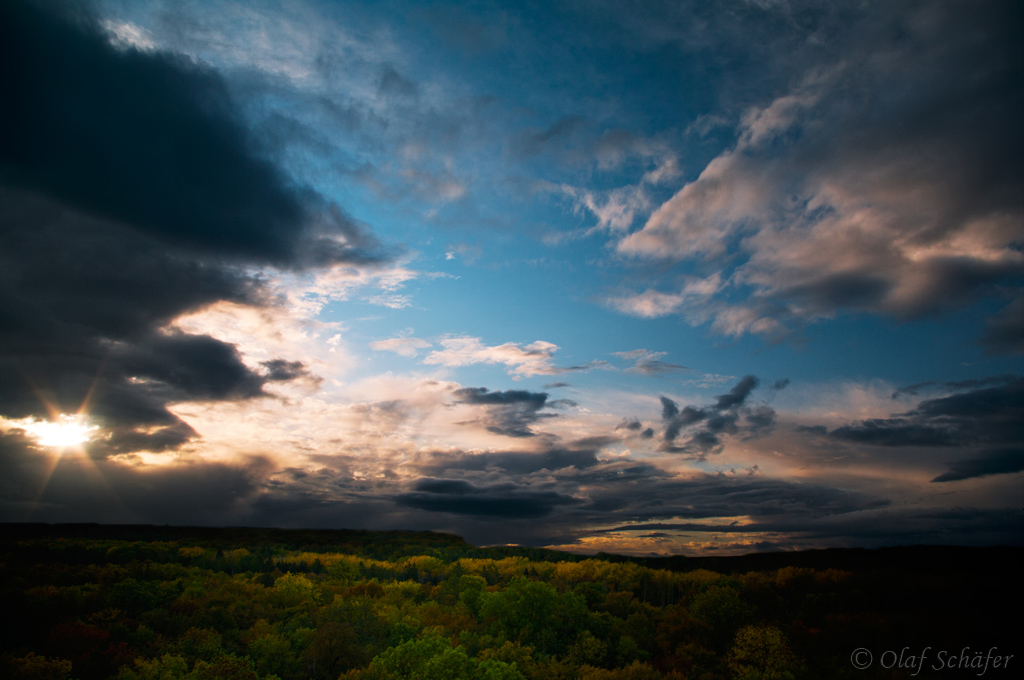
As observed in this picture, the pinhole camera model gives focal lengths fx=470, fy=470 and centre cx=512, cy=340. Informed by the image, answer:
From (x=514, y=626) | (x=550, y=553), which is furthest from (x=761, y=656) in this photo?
(x=550, y=553)

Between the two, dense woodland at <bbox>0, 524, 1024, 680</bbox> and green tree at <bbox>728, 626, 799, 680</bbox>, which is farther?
green tree at <bbox>728, 626, 799, 680</bbox>

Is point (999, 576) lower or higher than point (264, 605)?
higher

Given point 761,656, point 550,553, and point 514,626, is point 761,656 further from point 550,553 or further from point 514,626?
point 550,553

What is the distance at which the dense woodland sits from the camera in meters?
34.4

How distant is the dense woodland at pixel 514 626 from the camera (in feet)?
113

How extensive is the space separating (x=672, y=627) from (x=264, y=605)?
49.2m

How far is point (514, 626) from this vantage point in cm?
4650

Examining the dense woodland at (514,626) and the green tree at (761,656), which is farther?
the green tree at (761,656)

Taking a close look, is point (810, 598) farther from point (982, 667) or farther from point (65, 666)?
point (65, 666)

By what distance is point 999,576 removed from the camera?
3731cm

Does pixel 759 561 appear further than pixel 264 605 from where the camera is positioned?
Yes

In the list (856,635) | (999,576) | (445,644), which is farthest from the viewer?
(856,635)

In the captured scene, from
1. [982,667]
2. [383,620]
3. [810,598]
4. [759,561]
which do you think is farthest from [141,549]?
[759,561]

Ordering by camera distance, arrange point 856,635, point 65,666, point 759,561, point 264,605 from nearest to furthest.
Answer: point 65,666
point 856,635
point 264,605
point 759,561
